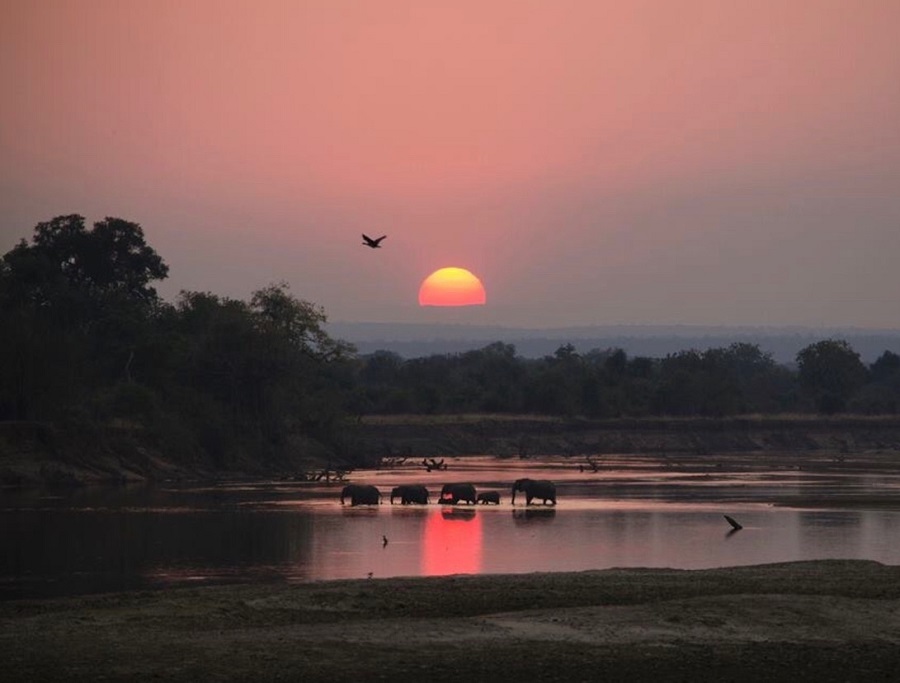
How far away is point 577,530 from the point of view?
50000mm

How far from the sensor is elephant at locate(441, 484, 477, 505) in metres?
64.0

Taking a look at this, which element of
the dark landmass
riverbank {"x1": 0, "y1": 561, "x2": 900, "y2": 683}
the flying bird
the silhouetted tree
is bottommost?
riverbank {"x1": 0, "y1": 561, "x2": 900, "y2": 683}

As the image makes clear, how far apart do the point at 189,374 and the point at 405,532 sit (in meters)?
51.4

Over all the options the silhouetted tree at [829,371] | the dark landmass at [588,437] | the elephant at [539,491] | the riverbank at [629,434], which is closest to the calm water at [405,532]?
the elephant at [539,491]

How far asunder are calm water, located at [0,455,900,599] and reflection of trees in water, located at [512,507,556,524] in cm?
9

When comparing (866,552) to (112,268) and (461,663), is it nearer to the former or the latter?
(461,663)

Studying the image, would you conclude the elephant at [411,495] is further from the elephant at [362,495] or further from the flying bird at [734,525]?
the flying bird at [734,525]

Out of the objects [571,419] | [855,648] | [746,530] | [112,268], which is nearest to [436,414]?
[571,419]

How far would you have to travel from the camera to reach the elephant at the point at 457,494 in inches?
2520

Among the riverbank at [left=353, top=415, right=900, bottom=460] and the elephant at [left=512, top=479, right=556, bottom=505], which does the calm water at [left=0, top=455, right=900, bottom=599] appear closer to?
the elephant at [left=512, top=479, right=556, bottom=505]

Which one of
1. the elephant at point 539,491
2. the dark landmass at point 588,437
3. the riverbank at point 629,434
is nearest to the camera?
the elephant at point 539,491

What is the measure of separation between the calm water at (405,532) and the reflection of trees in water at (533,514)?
0.09 m

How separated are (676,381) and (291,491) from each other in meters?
84.0

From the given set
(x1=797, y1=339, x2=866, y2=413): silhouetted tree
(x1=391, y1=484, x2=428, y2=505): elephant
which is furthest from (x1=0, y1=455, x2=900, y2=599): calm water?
(x1=797, y1=339, x2=866, y2=413): silhouetted tree
